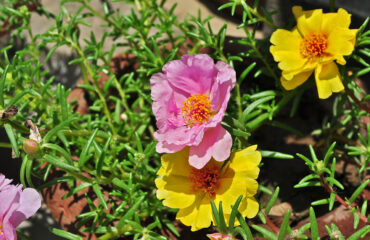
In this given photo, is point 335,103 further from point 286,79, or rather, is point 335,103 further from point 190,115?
point 190,115

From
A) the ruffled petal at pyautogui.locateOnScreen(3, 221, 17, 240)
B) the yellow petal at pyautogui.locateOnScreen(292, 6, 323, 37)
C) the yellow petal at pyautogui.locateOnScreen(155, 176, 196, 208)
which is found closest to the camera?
the ruffled petal at pyautogui.locateOnScreen(3, 221, 17, 240)

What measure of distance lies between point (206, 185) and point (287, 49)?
41cm

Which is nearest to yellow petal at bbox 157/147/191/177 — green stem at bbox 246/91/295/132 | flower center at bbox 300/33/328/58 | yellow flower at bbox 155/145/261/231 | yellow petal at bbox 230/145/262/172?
yellow flower at bbox 155/145/261/231

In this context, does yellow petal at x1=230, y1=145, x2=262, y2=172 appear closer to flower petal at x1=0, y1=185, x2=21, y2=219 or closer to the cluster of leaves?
the cluster of leaves

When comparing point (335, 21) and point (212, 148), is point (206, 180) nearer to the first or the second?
point (212, 148)

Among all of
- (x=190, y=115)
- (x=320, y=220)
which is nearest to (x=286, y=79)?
(x=190, y=115)

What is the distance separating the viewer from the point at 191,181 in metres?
0.92

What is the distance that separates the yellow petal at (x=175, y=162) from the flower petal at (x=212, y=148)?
6 cm

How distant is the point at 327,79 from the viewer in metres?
0.94

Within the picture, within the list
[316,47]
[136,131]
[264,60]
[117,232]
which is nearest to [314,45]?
[316,47]

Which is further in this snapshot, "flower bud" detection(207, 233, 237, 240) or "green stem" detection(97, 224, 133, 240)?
"green stem" detection(97, 224, 133, 240)

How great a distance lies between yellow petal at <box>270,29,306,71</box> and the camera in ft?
3.19

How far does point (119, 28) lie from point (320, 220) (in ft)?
3.04

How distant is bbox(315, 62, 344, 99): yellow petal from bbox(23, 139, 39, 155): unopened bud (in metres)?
0.65
